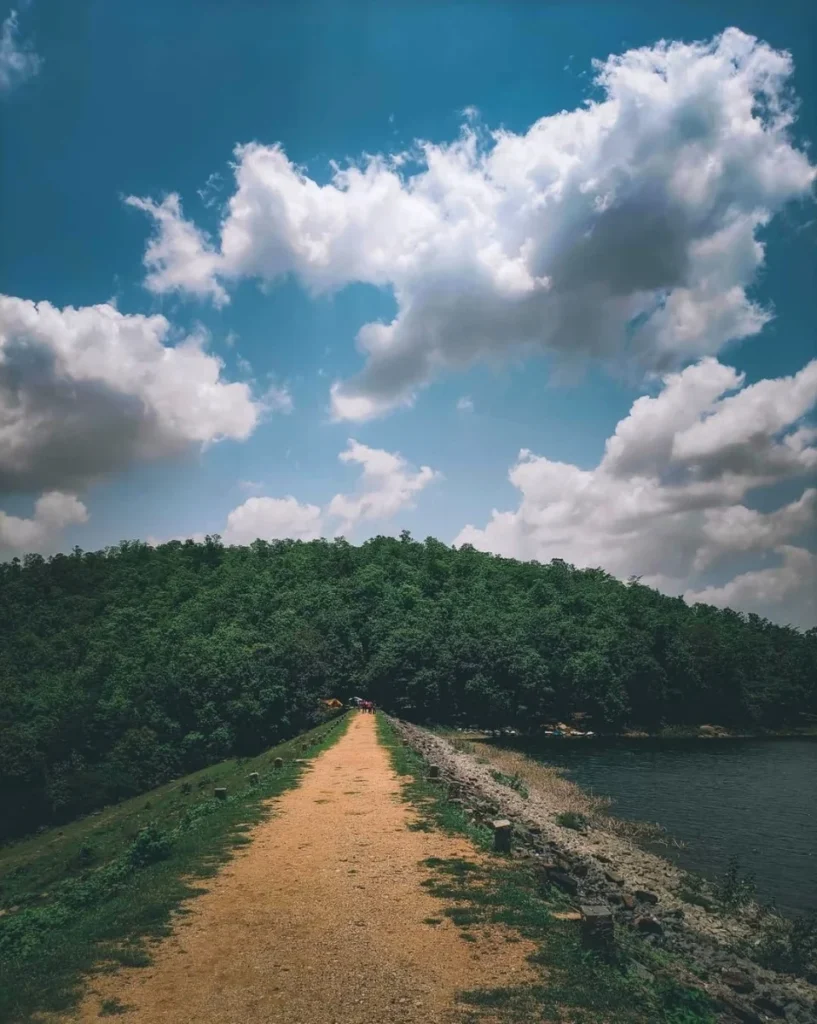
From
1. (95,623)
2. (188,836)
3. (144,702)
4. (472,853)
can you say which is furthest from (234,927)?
(95,623)

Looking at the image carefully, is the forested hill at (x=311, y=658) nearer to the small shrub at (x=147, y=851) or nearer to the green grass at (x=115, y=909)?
the green grass at (x=115, y=909)

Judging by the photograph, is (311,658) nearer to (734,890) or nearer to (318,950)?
(734,890)

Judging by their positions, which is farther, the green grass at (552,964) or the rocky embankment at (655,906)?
the rocky embankment at (655,906)

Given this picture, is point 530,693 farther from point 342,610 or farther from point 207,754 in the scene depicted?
point 207,754

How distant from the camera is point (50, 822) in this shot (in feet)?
197

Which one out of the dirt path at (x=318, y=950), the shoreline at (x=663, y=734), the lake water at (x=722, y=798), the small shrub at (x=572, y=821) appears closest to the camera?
the dirt path at (x=318, y=950)

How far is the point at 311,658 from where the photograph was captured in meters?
73.8

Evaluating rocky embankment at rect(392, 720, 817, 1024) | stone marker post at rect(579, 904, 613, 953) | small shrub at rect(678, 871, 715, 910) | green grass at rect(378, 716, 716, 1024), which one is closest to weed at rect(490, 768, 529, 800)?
rocky embankment at rect(392, 720, 817, 1024)

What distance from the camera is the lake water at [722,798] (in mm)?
24109

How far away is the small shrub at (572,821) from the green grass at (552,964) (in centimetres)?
1216

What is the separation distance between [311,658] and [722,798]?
48.1 m

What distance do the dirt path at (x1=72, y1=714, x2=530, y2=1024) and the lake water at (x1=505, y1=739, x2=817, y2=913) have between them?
1502 cm

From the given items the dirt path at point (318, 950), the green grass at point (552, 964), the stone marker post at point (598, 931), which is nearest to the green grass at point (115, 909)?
the dirt path at point (318, 950)

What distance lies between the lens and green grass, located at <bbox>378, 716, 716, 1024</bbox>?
28.9 ft
